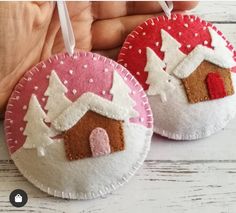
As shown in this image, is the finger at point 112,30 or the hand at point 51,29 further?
the finger at point 112,30

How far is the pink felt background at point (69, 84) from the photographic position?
0.74m

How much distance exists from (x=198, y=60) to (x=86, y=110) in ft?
0.65

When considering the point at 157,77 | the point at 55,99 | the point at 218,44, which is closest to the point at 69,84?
the point at 55,99

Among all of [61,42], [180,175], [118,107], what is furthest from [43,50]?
[180,175]

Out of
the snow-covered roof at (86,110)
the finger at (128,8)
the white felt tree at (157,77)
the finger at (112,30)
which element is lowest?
the snow-covered roof at (86,110)

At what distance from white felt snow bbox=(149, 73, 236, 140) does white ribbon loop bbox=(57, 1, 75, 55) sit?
0.47 ft

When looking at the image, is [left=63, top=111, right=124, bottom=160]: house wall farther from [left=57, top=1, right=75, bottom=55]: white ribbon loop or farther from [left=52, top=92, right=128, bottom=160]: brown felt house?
[left=57, top=1, right=75, bottom=55]: white ribbon loop

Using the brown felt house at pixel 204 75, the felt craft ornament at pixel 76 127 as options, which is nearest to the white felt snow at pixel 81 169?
the felt craft ornament at pixel 76 127

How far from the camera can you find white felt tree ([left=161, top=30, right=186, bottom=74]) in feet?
2.60

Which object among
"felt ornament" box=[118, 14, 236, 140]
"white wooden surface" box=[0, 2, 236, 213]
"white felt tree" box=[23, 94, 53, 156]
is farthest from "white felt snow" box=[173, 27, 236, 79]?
"white felt tree" box=[23, 94, 53, 156]

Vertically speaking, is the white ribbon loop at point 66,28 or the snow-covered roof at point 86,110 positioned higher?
the white ribbon loop at point 66,28

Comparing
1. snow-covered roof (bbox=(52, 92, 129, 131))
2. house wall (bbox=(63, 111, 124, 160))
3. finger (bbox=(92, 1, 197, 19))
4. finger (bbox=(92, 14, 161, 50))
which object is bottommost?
house wall (bbox=(63, 111, 124, 160))

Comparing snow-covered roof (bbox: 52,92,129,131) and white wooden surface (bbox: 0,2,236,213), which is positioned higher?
snow-covered roof (bbox: 52,92,129,131)

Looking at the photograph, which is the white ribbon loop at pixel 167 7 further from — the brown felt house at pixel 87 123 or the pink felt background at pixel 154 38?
the brown felt house at pixel 87 123
